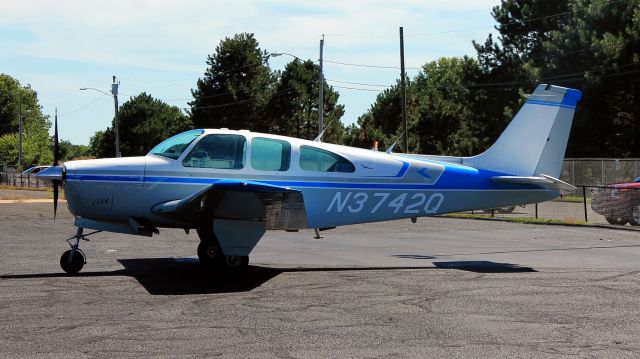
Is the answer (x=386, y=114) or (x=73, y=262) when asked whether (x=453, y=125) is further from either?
(x=73, y=262)

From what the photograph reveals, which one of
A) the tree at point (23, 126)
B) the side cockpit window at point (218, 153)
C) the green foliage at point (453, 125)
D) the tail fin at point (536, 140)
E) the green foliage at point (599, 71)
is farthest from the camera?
the tree at point (23, 126)

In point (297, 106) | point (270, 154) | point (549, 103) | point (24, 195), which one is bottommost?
point (24, 195)

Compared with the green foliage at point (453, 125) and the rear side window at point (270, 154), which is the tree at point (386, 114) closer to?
the green foliage at point (453, 125)

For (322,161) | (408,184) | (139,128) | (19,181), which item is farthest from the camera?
(139,128)

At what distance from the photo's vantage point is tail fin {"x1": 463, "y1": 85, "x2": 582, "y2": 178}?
44.1 feet

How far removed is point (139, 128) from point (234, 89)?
16.9 metres

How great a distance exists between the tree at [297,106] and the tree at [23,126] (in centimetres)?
4924

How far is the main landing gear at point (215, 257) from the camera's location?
12.2 m

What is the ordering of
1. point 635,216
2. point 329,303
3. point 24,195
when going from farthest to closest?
point 24,195 → point 635,216 → point 329,303

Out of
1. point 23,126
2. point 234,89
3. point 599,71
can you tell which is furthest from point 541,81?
point 23,126

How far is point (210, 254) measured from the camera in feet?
41.2

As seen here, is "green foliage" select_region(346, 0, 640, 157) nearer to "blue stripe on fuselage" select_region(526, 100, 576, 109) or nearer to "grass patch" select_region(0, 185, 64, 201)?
"grass patch" select_region(0, 185, 64, 201)

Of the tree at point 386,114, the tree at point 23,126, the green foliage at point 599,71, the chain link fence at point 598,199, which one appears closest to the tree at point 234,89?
the tree at point 386,114

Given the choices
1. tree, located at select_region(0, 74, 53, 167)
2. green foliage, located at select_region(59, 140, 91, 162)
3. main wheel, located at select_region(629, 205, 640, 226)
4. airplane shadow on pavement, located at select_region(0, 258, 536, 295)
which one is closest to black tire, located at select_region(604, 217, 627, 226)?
main wheel, located at select_region(629, 205, 640, 226)
